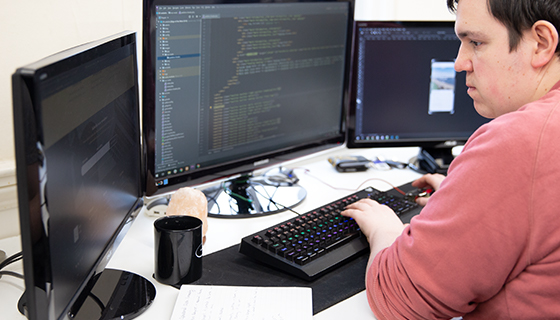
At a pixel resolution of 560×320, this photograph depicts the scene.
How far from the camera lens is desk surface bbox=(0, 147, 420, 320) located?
0.89 m

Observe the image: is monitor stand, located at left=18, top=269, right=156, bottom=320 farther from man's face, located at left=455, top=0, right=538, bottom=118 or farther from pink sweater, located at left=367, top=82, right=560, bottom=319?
man's face, located at left=455, top=0, right=538, bottom=118

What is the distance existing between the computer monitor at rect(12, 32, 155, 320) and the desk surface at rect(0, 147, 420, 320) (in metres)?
0.04

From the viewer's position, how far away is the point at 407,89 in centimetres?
157

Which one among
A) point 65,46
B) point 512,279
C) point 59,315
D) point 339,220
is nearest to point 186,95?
point 65,46

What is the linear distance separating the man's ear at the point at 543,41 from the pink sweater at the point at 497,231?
5 centimetres

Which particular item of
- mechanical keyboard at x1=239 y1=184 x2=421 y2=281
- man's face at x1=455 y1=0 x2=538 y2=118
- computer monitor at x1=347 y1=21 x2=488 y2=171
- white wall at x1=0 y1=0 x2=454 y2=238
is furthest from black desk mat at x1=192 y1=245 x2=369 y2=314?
computer monitor at x1=347 y1=21 x2=488 y2=171

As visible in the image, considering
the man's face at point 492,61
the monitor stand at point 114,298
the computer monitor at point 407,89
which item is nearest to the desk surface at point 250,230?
the monitor stand at point 114,298

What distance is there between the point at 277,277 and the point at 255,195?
425mm

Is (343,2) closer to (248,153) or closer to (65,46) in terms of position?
(248,153)

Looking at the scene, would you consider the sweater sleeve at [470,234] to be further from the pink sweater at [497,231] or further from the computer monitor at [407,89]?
the computer monitor at [407,89]

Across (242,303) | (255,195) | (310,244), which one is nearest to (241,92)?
(255,195)

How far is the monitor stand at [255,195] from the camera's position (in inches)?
50.0

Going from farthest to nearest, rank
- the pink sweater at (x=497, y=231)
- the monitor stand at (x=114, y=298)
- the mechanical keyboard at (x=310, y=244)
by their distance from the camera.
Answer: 1. the mechanical keyboard at (x=310, y=244)
2. the monitor stand at (x=114, y=298)
3. the pink sweater at (x=497, y=231)

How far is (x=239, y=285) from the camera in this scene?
94cm
